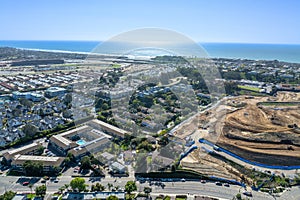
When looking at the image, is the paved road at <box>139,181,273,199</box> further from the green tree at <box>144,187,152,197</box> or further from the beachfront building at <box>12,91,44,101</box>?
the beachfront building at <box>12,91,44,101</box>

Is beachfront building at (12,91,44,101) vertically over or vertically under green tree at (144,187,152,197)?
over

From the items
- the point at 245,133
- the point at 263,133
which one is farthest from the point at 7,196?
A: the point at 263,133

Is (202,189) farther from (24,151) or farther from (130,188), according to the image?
(24,151)

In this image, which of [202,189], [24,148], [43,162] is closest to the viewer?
[202,189]

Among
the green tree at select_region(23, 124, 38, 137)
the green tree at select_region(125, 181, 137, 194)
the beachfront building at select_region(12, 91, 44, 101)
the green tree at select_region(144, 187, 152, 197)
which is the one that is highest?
the beachfront building at select_region(12, 91, 44, 101)

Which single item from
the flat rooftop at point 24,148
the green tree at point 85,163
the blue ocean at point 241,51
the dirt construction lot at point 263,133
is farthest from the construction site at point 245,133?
the blue ocean at point 241,51

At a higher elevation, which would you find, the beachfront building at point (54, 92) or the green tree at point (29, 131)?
the beachfront building at point (54, 92)

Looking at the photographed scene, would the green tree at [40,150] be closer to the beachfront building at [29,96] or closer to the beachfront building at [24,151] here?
the beachfront building at [24,151]

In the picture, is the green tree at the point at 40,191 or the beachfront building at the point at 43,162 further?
the beachfront building at the point at 43,162

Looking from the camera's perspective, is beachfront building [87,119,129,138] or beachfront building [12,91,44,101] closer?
beachfront building [87,119,129,138]

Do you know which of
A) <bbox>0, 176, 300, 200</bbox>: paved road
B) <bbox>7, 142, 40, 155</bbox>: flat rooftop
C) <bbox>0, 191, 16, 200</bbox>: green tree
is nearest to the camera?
<bbox>0, 191, 16, 200</bbox>: green tree

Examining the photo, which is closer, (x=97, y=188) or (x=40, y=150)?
(x=97, y=188)

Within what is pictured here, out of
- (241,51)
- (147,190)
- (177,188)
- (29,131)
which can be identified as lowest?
(177,188)

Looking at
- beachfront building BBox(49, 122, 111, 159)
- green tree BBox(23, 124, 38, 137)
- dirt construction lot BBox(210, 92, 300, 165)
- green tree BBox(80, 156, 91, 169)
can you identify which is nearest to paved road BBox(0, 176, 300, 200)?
green tree BBox(80, 156, 91, 169)
